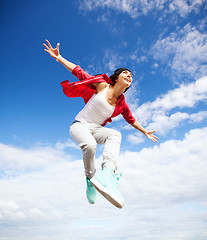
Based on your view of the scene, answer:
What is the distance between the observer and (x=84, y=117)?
14.0 feet

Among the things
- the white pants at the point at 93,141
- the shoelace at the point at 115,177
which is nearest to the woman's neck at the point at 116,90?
the white pants at the point at 93,141

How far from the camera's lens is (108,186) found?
323 cm

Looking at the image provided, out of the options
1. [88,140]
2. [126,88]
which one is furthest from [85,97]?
[88,140]

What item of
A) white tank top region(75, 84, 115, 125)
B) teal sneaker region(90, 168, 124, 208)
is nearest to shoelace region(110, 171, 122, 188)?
teal sneaker region(90, 168, 124, 208)

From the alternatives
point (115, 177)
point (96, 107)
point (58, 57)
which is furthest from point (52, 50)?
point (115, 177)

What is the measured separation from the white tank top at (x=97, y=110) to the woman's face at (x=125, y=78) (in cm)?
30

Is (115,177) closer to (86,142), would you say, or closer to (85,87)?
(86,142)

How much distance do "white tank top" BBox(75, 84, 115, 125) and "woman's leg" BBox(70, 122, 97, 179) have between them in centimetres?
18

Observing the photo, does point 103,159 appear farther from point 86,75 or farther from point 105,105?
point 86,75

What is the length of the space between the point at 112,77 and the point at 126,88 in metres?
0.36

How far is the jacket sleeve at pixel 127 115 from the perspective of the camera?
4852 millimetres

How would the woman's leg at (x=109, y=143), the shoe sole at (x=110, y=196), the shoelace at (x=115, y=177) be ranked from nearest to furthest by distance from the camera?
the shoe sole at (x=110, y=196) < the shoelace at (x=115, y=177) < the woman's leg at (x=109, y=143)

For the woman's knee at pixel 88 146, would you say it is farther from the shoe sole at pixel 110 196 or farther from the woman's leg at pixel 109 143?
the shoe sole at pixel 110 196

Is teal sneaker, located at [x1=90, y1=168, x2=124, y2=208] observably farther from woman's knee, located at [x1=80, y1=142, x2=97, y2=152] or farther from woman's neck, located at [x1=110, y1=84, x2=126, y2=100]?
woman's neck, located at [x1=110, y1=84, x2=126, y2=100]
